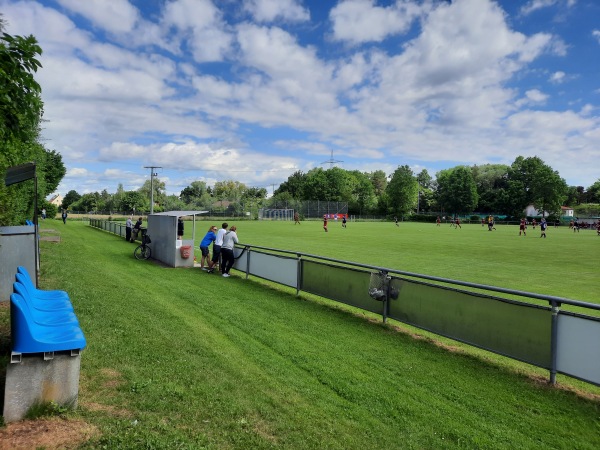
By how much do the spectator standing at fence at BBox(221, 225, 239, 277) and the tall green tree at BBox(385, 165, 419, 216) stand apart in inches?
3845

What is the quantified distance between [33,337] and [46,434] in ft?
2.50

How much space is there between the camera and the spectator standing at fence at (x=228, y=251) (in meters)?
13.3

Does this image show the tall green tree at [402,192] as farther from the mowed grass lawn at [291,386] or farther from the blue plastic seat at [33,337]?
the blue plastic seat at [33,337]

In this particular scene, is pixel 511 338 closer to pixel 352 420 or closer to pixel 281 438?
pixel 352 420

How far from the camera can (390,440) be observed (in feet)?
12.2

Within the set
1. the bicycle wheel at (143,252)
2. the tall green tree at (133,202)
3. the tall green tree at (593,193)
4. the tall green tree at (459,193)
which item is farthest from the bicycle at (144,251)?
the tall green tree at (593,193)

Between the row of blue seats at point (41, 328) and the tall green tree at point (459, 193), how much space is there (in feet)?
372

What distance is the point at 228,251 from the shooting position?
43.6 ft

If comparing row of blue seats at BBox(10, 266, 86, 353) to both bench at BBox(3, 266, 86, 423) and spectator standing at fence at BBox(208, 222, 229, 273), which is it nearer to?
bench at BBox(3, 266, 86, 423)

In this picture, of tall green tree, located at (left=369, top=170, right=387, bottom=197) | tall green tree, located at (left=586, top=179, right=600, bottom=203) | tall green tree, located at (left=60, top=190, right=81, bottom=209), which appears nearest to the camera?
tall green tree, located at (left=586, top=179, right=600, bottom=203)

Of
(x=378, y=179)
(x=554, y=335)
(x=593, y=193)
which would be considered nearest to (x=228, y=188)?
(x=378, y=179)

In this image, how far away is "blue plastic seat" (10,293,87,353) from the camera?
11.3 ft

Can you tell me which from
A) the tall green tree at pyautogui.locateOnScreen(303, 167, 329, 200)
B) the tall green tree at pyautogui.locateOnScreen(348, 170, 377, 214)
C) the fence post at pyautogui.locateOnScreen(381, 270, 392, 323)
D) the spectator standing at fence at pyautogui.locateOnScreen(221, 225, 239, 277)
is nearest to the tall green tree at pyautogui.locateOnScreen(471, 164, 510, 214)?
the tall green tree at pyautogui.locateOnScreen(348, 170, 377, 214)

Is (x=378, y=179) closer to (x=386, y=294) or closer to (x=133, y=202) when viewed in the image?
(x=133, y=202)
